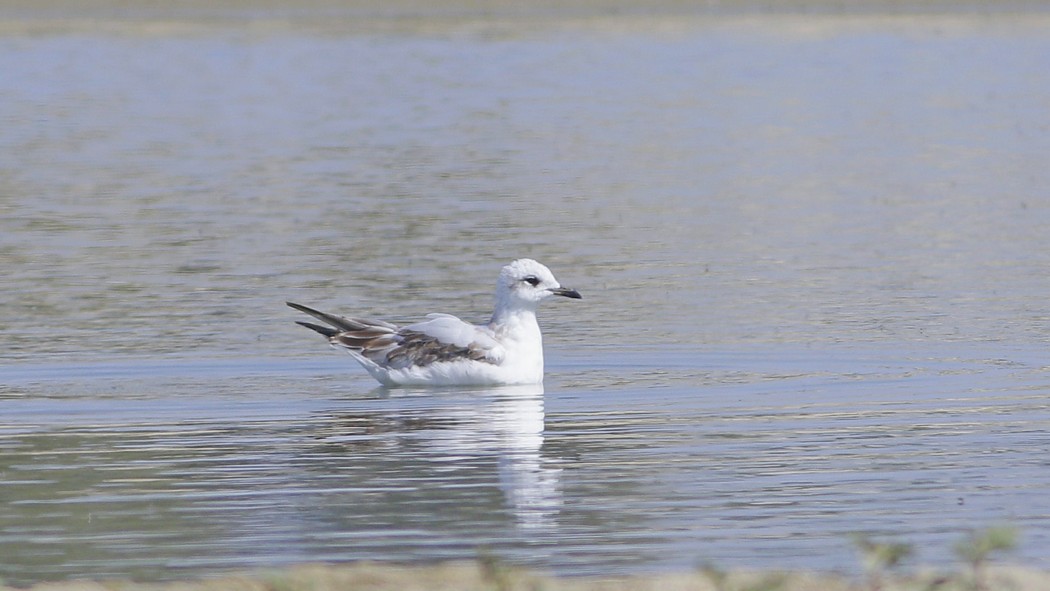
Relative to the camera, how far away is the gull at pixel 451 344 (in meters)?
13.4

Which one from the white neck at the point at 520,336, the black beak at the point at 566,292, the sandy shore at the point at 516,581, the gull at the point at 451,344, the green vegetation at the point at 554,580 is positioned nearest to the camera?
the green vegetation at the point at 554,580

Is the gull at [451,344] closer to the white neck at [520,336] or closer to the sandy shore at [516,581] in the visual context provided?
the white neck at [520,336]

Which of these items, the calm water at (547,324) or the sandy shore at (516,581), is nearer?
the sandy shore at (516,581)

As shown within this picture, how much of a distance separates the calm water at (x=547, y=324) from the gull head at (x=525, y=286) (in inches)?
23.0

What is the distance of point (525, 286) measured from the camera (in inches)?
541

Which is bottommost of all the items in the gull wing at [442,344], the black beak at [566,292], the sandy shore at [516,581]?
the sandy shore at [516,581]

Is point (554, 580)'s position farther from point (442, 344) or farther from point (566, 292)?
point (566, 292)

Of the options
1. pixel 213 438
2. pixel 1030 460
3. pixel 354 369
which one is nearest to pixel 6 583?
pixel 213 438

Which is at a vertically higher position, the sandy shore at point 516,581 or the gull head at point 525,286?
the gull head at point 525,286

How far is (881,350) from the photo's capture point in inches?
544

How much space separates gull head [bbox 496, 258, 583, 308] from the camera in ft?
45.0

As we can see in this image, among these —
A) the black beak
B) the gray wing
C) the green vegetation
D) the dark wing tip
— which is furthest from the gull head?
the green vegetation

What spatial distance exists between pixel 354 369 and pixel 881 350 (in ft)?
11.9

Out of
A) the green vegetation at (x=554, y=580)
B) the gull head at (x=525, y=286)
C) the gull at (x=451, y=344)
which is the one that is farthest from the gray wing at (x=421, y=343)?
the green vegetation at (x=554, y=580)
